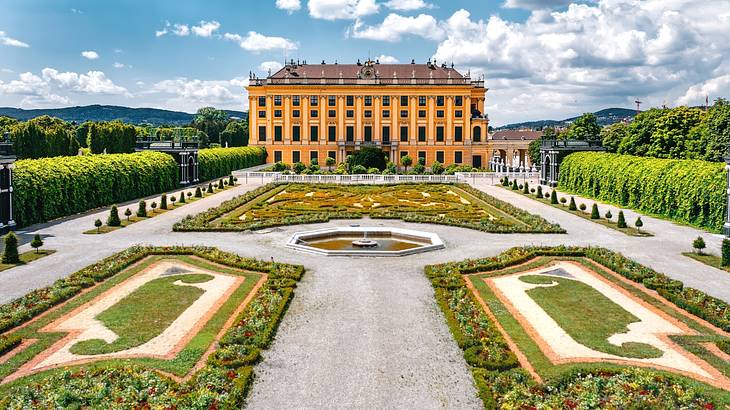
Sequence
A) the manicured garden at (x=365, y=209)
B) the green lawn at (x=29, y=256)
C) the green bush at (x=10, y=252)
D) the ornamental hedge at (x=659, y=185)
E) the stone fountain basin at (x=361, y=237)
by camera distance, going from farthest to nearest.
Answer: the manicured garden at (x=365, y=209), the ornamental hedge at (x=659, y=185), the stone fountain basin at (x=361, y=237), the green bush at (x=10, y=252), the green lawn at (x=29, y=256)

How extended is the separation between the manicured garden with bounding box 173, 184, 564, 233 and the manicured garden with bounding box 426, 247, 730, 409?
9.84 meters

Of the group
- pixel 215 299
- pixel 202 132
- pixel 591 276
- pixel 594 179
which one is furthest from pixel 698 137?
pixel 202 132

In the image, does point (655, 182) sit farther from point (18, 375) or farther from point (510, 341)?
point (18, 375)

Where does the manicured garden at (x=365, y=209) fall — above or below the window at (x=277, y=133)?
below

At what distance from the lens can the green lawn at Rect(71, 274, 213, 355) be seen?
598 inches

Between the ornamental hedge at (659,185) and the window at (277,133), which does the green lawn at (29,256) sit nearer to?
the ornamental hedge at (659,185)

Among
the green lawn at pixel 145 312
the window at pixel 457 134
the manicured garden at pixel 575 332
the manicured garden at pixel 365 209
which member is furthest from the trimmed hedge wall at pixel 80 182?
the window at pixel 457 134

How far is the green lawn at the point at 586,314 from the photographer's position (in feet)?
49.8

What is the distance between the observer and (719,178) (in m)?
32.7

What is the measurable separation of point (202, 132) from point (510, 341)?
107408 mm

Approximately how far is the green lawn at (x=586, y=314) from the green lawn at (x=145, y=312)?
10921mm

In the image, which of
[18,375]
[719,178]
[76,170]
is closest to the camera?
[18,375]

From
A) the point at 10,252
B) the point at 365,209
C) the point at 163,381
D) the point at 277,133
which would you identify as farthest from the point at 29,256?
the point at 277,133

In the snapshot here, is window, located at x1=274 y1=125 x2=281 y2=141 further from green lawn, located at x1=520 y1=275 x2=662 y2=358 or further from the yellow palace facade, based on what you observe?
green lawn, located at x1=520 y1=275 x2=662 y2=358
